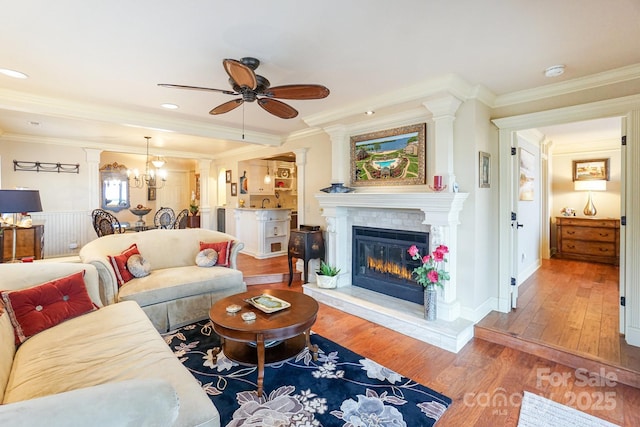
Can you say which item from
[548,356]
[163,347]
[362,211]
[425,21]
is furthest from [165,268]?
[548,356]

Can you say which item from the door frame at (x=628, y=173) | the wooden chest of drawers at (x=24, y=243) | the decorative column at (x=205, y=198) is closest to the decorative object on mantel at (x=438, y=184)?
the door frame at (x=628, y=173)

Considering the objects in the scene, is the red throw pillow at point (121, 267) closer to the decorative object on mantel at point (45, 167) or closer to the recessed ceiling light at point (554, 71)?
the decorative object on mantel at point (45, 167)

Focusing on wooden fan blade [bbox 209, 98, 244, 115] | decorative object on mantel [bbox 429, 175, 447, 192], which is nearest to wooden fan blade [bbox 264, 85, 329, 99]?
wooden fan blade [bbox 209, 98, 244, 115]

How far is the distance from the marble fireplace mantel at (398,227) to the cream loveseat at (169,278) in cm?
130

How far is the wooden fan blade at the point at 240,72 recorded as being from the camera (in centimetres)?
190

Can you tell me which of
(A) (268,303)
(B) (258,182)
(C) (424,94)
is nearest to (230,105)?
(A) (268,303)

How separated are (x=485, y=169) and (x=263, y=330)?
2.75m

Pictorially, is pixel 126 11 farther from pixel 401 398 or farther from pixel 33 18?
pixel 401 398

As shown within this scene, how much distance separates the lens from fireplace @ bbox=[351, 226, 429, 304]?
3648mm

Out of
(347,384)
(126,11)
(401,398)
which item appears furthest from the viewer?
(347,384)

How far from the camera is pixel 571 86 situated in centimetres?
287

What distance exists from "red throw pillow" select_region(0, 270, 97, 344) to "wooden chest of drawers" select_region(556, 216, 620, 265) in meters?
7.52

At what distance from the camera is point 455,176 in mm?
3201

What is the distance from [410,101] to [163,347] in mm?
3019
